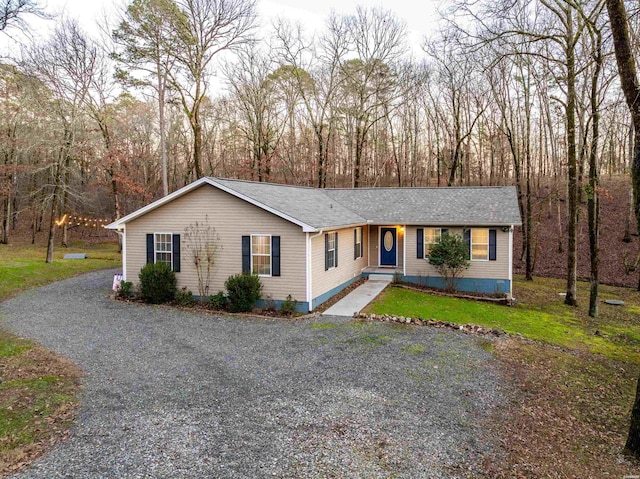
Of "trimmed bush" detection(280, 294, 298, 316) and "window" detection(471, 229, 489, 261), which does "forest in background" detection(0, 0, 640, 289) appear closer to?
"window" detection(471, 229, 489, 261)

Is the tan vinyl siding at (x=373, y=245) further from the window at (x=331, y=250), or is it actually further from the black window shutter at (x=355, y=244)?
the window at (x=331, y=250)

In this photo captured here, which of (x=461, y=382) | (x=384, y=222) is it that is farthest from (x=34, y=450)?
(x=384, y=222)

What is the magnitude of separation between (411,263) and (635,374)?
9114 millimetres

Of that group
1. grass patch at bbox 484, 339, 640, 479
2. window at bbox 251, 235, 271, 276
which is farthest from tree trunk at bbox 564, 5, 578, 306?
window at bbox 251, 235, 271, 276

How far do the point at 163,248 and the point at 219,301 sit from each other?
288cm

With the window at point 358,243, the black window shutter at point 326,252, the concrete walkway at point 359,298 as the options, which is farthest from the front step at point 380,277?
the black window shutter at point 326,252

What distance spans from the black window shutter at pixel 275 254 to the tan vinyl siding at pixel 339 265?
1.01m

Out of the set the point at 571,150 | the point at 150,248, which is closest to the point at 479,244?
the point at 571,150

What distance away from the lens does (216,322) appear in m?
11.3

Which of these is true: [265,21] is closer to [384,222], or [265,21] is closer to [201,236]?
[384,222]

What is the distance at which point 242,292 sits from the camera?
39.9ft

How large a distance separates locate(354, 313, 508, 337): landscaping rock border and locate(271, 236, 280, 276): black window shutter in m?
2.73

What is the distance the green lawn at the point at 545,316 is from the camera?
35.4ft

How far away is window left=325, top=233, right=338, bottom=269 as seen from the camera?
13.8 metres
